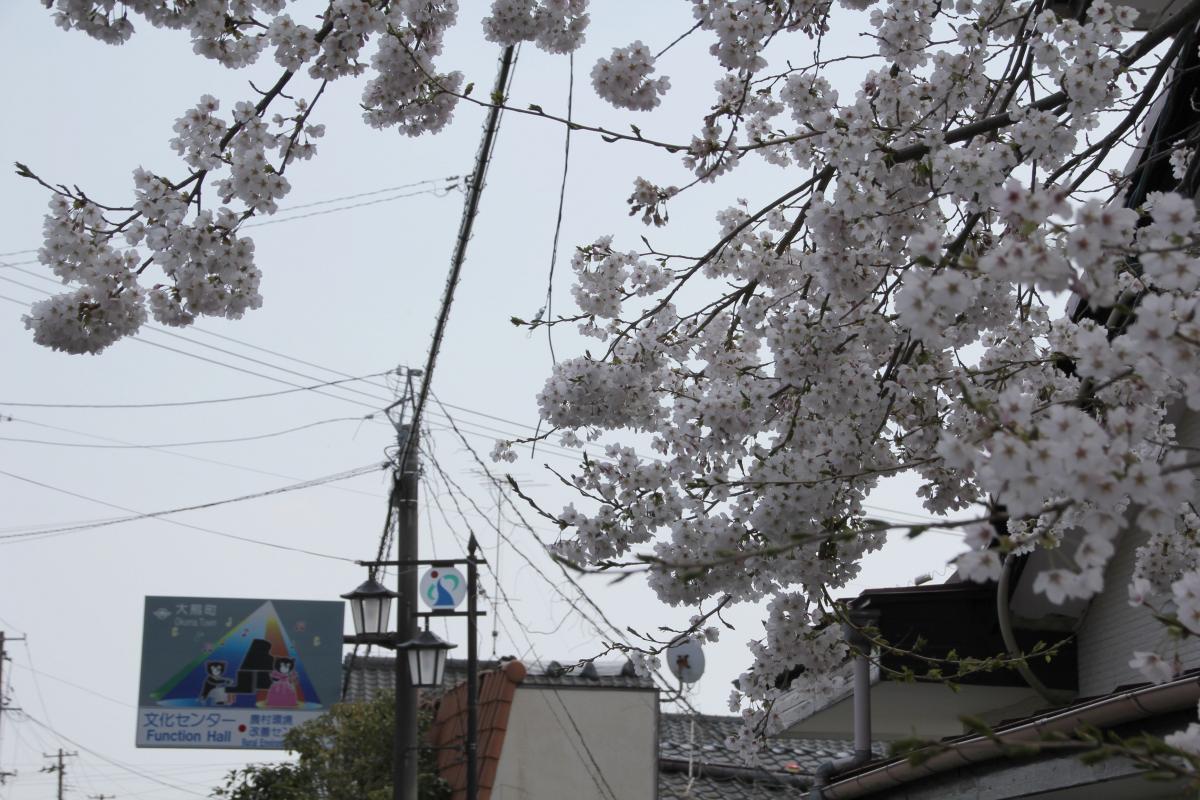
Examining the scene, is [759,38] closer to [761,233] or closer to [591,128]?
[591,128]

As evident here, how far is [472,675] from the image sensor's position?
11758 mm

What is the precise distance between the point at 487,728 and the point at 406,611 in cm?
337

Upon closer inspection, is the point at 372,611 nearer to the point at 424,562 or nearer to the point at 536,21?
the point at 424,562

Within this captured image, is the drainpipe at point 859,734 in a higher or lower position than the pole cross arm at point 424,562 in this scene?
lower

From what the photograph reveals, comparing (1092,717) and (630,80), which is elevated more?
(630,80)

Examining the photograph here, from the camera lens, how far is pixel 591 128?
4305 millimetres

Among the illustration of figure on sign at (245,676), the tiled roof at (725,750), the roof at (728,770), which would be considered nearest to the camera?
the roof at (728,770)

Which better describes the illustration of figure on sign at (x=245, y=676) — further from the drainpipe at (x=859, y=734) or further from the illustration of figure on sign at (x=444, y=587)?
the drainpipe at (x=859, y=734)

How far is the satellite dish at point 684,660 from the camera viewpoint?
5.11m

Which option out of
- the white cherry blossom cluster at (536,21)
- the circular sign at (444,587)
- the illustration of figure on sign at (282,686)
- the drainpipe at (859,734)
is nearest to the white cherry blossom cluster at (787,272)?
the white cherry blossom cluster at (536,21)

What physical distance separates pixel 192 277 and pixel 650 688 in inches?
450

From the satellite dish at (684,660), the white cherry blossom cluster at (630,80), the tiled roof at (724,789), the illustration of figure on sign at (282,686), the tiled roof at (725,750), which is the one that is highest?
the white cherry blossom cluster at (630,80)

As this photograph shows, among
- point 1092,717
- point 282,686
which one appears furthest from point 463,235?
point 282,686

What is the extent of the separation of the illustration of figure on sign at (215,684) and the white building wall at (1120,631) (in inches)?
647
